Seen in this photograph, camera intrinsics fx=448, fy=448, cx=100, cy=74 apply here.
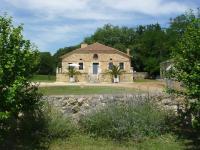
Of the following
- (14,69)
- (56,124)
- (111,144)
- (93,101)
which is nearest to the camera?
(14,69)

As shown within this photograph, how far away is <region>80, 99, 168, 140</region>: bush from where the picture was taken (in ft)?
38.5

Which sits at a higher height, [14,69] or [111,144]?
[14,69]

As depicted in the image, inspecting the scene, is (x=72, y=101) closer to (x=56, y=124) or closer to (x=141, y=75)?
(x=56, y=124)

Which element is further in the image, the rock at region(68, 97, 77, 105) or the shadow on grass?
the rock at region(68, 97, 77, 105)

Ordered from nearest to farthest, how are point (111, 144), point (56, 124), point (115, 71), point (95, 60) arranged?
point (111, 144)
point (56, 124)
point (115, 71)
point (95, 60)

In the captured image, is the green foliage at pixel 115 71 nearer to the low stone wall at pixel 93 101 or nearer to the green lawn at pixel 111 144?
the low stone wall at pixel 93 101

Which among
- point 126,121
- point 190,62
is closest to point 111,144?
point 126,121

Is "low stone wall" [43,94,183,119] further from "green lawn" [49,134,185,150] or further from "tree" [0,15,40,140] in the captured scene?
"tree" [0,15,40,140]

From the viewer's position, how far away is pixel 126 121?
11.7 m

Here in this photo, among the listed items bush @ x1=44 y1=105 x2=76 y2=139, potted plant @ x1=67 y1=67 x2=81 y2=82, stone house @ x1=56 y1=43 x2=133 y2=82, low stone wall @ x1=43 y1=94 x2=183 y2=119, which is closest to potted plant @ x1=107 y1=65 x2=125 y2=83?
stone house @ x1=56 y1=43 x2=133 y2=82

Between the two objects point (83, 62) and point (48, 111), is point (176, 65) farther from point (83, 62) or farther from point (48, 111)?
point (83, 62)

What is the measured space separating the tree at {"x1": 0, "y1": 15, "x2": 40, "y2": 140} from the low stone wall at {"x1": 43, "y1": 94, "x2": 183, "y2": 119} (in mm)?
2220

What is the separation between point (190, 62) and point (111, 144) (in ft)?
9.48

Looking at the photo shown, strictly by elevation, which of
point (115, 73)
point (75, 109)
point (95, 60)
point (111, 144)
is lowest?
point (111, 144)
